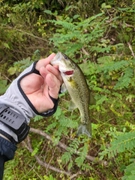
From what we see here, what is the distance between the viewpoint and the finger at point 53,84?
1988 millimetres

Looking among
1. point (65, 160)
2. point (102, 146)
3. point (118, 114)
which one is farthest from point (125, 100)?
point (65, 160)

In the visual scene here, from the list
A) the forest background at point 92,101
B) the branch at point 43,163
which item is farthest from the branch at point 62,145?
the branch at point 43,163

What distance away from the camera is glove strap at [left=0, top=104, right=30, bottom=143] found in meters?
1.99

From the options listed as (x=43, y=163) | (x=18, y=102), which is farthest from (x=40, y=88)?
(x=43, y=163)

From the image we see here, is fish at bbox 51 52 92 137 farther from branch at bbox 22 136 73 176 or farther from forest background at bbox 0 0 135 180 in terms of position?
branch at bbox 22 136 73 176

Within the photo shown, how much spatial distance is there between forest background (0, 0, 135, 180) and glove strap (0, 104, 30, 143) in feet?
2.49

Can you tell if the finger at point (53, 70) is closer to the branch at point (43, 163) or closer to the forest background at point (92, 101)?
the forest background at point (92, 101)

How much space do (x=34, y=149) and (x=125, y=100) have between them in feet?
4.20

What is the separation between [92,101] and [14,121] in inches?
28.8

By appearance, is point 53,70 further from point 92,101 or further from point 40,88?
point 92,101

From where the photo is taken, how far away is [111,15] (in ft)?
15.8

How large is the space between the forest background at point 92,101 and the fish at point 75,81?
0.23 metres

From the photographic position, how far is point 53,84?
2039mm

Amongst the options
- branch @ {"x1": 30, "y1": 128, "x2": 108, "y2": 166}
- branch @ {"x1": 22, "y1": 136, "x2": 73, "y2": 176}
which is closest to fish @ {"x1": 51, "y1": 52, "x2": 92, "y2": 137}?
branch @ {"x1": 30, "y1": 128, "x2": 108, "y2": 166}
